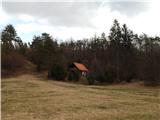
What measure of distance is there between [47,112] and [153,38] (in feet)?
228

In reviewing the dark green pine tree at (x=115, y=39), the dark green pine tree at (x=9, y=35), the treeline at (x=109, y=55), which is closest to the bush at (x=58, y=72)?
the treeline at (x=109, y=55)

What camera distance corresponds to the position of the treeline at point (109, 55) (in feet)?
189

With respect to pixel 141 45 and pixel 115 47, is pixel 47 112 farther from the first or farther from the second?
pixel 141 45

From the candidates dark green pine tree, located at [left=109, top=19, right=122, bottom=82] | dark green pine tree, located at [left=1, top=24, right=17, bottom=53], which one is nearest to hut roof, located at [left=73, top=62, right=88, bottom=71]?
dark green pine tree, located at [left=109, top=19, right=122, bottom=82]

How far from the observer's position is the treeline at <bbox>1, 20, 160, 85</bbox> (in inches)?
2272

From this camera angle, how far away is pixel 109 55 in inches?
3002

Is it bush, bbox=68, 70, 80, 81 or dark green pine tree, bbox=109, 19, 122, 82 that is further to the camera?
dark green pine tree, bbox=109, 19, 122, 82

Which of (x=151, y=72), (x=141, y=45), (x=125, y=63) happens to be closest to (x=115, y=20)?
(x=141, y=45)

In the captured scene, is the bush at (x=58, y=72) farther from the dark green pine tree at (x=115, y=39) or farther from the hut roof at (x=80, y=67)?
the dark green pine tree at (x=115, y=39)

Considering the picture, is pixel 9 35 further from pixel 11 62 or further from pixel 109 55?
pixel 109 55

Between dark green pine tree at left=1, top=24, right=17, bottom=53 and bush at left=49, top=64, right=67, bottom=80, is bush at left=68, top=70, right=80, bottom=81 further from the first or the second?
dark green pine tree at left=1, top=24, right=17, bottom=53

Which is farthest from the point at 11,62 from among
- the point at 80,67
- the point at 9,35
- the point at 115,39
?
the point at 115,39

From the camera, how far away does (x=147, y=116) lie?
15812 millimetres

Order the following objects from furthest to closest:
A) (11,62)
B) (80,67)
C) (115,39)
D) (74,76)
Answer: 1. (115,39)
2. (80,67)
3. (11,62)
4. (74,76)
